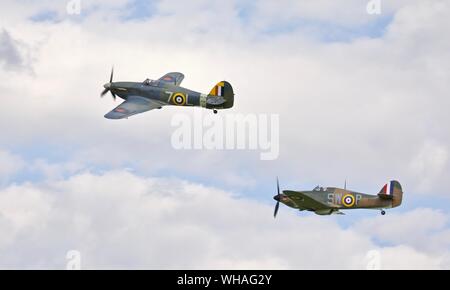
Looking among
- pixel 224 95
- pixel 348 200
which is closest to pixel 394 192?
pixel 348 200

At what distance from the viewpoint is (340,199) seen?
67.6 metres

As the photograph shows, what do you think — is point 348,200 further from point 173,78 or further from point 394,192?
point 173,78

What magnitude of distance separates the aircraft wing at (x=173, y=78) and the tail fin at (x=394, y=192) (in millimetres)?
23472

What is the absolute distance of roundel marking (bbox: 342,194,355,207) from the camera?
222ft

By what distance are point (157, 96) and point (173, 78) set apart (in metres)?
8.26

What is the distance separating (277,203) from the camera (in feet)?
227

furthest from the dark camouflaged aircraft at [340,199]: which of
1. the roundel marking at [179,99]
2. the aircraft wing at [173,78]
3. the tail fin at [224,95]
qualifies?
the aircraft wing at [173,78]

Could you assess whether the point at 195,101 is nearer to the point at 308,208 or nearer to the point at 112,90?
the point at 112,90

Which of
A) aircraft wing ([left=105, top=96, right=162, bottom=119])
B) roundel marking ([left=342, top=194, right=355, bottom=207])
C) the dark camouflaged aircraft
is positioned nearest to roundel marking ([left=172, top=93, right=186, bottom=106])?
aircraft wing ([left=105, top=96, right=162, bottom=119])

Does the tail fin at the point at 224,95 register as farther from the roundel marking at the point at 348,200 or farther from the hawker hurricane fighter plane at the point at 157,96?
the roundel marking at the point at 348,200

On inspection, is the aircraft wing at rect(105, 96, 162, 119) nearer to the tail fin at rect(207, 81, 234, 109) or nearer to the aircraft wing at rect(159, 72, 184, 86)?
the tail fin at rect(207, 81, 234, 109)

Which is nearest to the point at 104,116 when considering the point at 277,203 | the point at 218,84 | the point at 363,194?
the point at 218,84
